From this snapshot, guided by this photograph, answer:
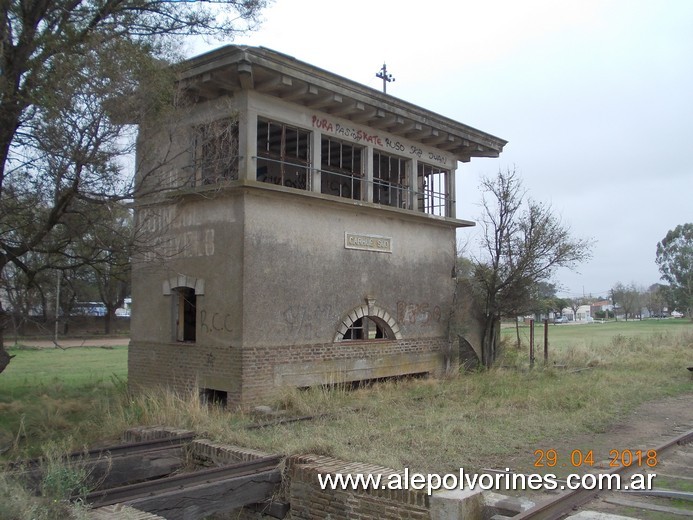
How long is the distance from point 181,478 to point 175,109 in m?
6.85

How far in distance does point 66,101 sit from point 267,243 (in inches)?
194

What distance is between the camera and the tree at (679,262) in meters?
80.6

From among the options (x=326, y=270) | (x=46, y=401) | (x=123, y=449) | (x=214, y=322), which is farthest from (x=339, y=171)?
(x=123, y=449)

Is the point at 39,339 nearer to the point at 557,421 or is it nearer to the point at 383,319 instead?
the point at 383,319

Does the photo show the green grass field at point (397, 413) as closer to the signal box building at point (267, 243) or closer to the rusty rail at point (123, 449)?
the rusty rail at point (123, 449)

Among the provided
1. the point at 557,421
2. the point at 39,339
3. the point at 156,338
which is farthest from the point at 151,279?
the point at 39,339

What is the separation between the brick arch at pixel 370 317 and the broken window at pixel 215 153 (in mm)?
4364

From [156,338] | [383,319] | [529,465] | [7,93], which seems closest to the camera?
[529,465]

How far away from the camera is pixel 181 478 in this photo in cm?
710

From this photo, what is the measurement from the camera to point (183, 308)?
14.1 metres

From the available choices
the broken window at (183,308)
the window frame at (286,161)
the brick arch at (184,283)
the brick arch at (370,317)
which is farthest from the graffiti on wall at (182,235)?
the brick arch at (370,317)

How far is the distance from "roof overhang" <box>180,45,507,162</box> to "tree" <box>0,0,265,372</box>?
5.61 ft

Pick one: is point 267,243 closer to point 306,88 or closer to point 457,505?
point 306,88

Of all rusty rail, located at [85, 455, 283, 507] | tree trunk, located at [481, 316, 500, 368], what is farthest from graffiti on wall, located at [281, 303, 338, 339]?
tree trunk, located at [481, 316, 500, 368]
